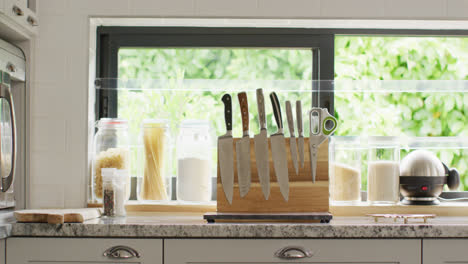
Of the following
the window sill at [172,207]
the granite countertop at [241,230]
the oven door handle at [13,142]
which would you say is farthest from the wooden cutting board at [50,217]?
the window sill at [172,207]

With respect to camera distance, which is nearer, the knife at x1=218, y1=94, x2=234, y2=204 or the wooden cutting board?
the wooden cutting board

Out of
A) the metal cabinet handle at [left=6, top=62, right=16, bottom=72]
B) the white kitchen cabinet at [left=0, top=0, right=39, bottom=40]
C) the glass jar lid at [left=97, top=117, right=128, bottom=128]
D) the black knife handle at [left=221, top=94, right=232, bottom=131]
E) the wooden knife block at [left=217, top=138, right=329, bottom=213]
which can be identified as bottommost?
the wooden knife block at [left=217, top=138, right=329, bottom=213]

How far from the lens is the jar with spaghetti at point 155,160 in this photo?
7.27ft

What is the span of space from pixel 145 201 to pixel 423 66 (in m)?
1.87

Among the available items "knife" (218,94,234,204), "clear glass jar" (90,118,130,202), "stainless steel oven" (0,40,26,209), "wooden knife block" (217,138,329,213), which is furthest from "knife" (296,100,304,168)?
"stainless steel oven" (0,40,26,209)

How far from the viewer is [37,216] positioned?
5.76 ft

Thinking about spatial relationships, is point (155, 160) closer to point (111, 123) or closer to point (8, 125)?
point (111, 123)

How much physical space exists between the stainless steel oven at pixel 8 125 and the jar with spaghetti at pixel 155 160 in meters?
0.49

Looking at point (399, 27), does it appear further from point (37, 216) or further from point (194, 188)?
point (37, 216)

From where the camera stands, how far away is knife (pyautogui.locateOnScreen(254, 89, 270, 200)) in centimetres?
195

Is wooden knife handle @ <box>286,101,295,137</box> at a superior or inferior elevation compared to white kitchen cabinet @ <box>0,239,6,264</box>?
superior

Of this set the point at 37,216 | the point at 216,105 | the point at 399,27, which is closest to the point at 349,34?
the point at 399,27

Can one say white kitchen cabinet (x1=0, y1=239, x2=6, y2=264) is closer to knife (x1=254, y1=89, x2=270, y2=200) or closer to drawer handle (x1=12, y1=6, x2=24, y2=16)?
drawer handle (x1=12, y1=6, x2=24, y2=16)

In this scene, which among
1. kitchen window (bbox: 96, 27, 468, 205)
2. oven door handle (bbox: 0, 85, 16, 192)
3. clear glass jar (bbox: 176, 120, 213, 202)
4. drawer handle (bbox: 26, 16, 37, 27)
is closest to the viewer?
oven door handle (bbox: 0, 85, 16, 192)
